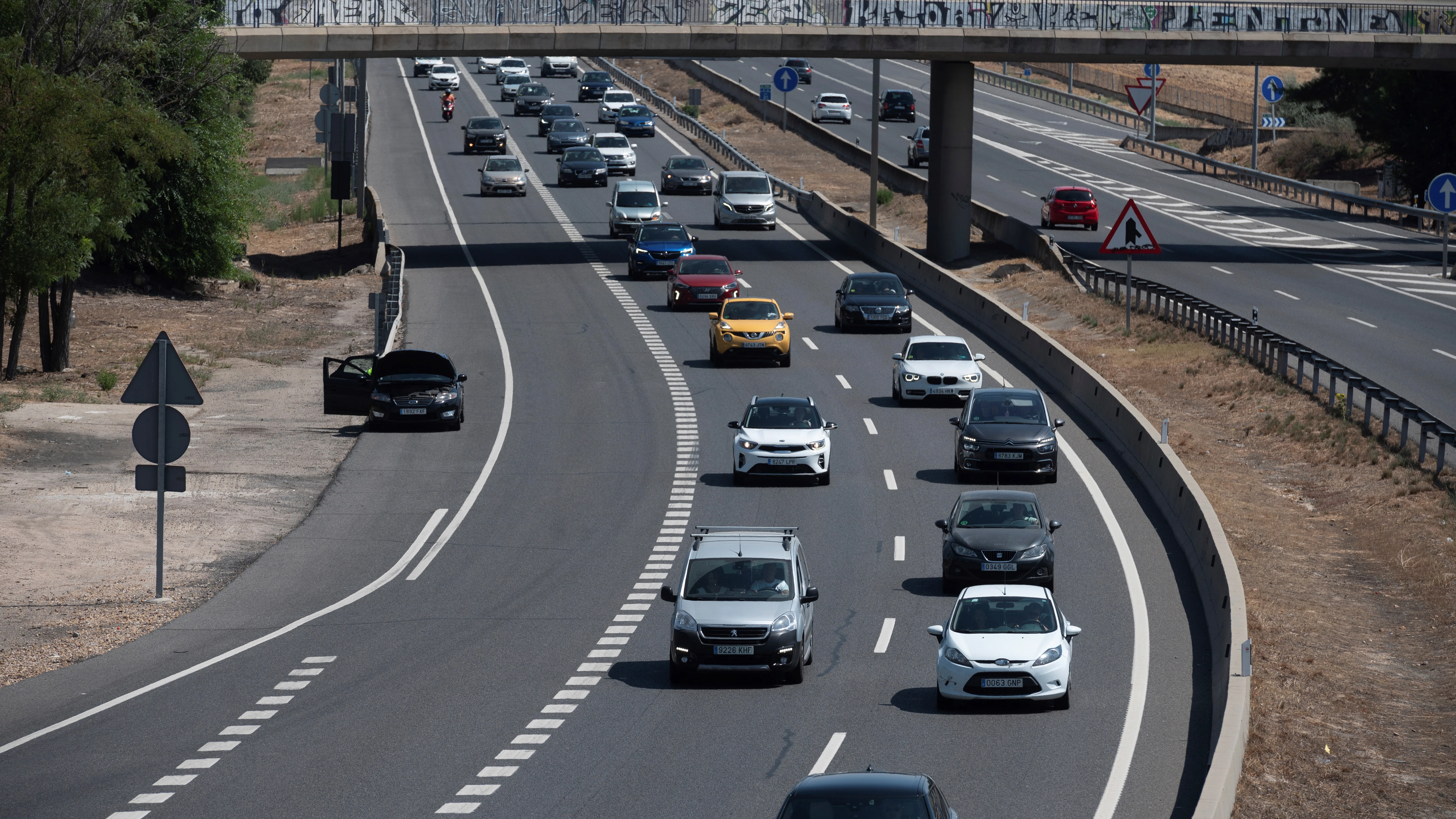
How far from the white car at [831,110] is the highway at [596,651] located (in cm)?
5477

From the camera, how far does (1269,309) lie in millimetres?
45281

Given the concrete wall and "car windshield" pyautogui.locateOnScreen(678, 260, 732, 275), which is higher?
"car windshield" pyautogui.locateOnScreen(678, 260, 732, 275)

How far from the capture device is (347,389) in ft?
114

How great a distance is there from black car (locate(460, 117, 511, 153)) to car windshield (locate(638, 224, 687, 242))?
3219cm

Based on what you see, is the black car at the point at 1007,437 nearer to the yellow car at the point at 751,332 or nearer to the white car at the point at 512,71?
the yellow car at the point at 751,332

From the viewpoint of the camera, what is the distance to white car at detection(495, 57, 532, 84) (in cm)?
10700

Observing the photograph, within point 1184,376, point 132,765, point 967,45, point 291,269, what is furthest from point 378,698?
point 291,269

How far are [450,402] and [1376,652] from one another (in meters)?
19.1

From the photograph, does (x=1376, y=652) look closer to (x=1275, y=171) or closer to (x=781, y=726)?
(x=781, y=726)

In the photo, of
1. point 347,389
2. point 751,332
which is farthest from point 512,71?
→ point 347,389

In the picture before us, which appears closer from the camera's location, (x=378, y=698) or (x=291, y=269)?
(x=378, y=698)

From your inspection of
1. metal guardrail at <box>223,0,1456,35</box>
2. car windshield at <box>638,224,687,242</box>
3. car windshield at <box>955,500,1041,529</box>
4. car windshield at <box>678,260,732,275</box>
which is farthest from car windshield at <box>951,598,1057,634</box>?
metal guardrail at <box>223,0,1456,35</box>

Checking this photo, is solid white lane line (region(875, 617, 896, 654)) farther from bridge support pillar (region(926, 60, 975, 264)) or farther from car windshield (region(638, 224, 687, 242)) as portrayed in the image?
bridge support pillar (region(926, 60, 975, 264))

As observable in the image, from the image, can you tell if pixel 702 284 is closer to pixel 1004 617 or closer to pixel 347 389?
pixel 347 389
